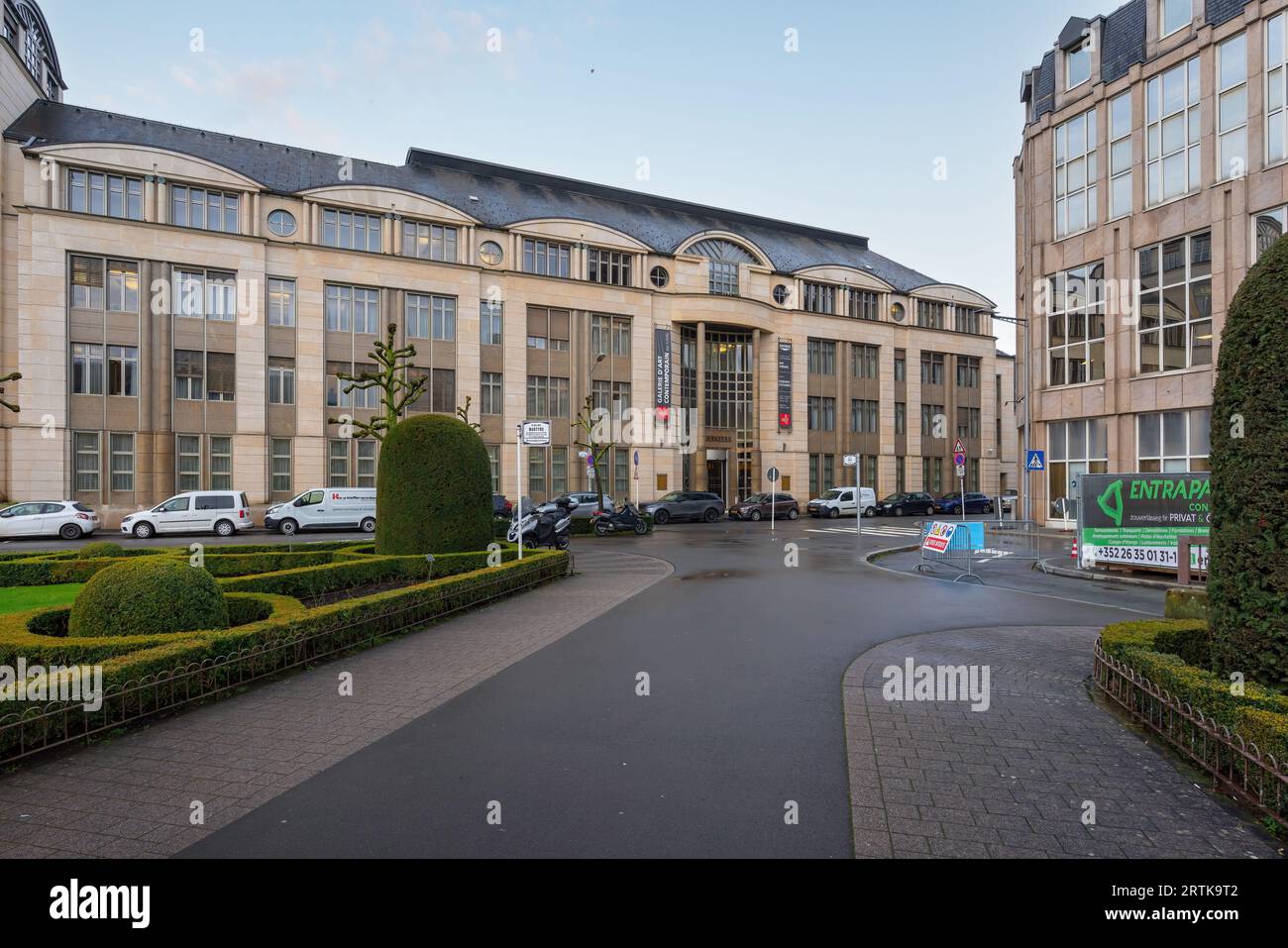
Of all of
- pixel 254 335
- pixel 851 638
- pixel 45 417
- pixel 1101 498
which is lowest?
pixel 851 638

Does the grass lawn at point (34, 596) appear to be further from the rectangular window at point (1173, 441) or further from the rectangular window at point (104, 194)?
the rectangular window at point (1173, 441)

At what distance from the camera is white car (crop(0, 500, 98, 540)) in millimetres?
25922

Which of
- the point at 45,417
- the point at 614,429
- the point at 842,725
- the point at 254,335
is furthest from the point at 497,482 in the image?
the point at 842,725

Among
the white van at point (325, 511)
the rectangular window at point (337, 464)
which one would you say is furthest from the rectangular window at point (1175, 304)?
the rectangular window at point (337, 464)

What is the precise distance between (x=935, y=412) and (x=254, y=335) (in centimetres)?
4521

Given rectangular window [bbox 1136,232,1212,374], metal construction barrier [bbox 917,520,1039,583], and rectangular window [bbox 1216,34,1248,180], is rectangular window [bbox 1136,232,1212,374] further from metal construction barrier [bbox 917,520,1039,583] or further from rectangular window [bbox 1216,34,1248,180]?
metal construction barrier [bbox 917,520,1039,583]

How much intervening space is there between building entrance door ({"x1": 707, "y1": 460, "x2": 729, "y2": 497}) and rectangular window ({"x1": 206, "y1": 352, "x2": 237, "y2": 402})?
26981mm

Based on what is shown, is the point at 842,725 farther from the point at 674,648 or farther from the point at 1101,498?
the point at 1101,498

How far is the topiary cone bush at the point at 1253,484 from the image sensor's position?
5047 mm

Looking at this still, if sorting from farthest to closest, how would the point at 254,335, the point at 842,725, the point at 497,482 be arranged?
1. the point at 497,482
2. the point at 254,335
3. the point at 842,725

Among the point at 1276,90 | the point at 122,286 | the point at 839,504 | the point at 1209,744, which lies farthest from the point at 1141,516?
the point at 122,286

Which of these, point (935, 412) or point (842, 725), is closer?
point (842, 725)

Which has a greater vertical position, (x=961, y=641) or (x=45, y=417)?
(x=45, y=417)
